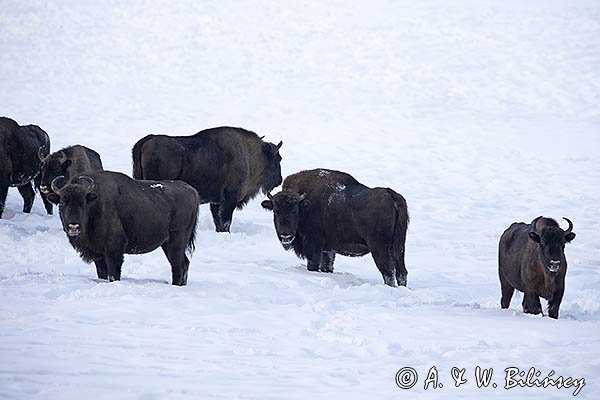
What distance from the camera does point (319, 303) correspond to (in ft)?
30.7

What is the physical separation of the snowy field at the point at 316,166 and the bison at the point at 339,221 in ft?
1.36

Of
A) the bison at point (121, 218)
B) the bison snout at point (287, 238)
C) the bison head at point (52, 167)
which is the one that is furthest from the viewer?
the bison head at point (52, 167)

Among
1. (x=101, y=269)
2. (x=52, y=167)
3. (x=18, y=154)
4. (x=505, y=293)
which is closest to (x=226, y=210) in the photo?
(x=52, y=167)

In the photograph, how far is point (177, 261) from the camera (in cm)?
1047

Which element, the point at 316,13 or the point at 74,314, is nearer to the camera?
the point at 74,314

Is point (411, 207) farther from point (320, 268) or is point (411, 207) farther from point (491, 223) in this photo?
point (320, 268)

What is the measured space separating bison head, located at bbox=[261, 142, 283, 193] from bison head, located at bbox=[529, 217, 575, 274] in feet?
24.4

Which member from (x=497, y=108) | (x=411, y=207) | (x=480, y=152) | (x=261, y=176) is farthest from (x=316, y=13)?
(x=261, y=176)

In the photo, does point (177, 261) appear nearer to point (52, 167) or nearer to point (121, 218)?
point (121, 218)

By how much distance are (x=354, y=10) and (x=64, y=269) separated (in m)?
34.8

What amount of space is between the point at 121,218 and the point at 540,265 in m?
4.89

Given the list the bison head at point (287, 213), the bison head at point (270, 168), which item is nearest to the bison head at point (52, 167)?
the bison head at point (287, 213)

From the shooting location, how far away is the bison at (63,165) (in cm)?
1383

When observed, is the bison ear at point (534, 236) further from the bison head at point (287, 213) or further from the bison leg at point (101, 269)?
the bison leg at point (101, 269)
